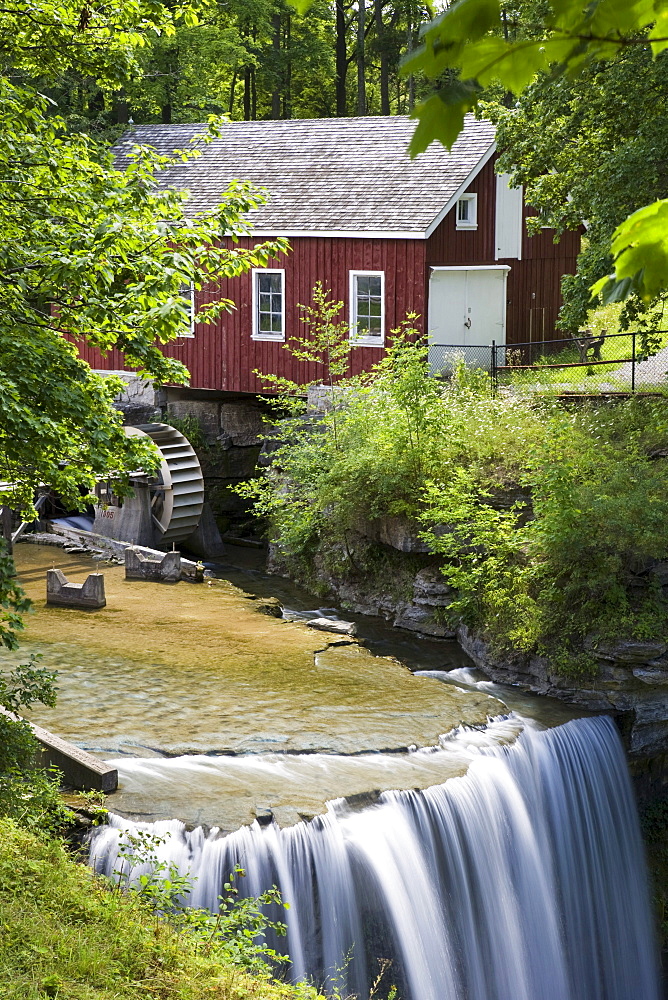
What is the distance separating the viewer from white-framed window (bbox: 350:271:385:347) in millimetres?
20703

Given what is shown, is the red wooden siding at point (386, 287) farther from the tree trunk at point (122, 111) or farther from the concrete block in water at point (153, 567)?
the tree trunk at point (122, 111)

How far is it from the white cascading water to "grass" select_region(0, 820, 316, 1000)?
1.21 meters

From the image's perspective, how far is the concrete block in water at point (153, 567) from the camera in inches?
708

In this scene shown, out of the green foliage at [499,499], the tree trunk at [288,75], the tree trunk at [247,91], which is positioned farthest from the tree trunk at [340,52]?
the green foliage at [499,499]

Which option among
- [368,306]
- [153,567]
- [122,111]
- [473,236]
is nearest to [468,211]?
[473,236]

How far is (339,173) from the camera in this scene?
72.5ft

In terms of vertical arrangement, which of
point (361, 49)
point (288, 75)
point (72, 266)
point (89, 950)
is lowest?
point (89, 950)

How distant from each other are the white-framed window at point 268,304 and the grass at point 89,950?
15.9 metres

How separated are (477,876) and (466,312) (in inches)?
543

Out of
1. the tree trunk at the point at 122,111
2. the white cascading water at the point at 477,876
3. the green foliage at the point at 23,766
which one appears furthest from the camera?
the tree trunk at the point at 122,111

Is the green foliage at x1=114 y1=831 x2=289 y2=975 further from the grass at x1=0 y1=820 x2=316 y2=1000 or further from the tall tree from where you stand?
the tall tree

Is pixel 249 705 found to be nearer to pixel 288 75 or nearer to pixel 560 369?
pixel 560 369

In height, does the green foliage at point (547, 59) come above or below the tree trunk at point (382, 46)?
below

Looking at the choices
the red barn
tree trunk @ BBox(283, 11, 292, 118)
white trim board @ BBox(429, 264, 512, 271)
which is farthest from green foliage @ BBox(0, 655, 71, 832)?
tree trunk @ BBox(283, 11, 292, 118)
